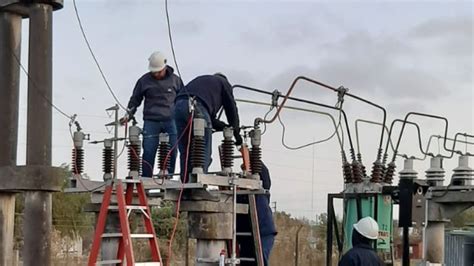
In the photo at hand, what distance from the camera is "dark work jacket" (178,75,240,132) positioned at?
8.65 m

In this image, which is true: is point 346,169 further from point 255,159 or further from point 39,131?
point 39,131

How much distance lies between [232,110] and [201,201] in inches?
44.0

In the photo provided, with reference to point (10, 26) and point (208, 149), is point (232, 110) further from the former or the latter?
point (10, 26)

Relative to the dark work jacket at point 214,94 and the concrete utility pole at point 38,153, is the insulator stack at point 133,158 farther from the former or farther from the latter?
the concrete utility pole at point 38,153

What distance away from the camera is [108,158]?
9188 mm

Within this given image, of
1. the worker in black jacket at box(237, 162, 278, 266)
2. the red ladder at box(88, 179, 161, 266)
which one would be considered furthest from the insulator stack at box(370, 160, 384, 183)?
the red ladder at box(88, 179, 161, 266)

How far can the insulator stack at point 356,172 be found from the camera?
398 inches

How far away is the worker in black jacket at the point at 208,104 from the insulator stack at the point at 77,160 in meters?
1.36

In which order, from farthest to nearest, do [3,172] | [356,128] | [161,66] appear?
[356,128] < [161,66] < [3,172]

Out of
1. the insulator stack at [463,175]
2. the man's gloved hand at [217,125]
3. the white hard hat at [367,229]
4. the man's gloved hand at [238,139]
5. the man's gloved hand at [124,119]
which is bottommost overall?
the white hard hat at [367,229]

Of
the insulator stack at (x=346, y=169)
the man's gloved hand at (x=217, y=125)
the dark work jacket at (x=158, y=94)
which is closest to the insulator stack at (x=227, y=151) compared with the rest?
the man's gloved hand at (x=217, y=125)

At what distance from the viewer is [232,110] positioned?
878 cm

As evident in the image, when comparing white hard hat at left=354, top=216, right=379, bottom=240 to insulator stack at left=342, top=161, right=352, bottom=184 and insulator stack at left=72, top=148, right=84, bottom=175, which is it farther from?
insulator stack at left=72, top=148, right=84, bottom=175

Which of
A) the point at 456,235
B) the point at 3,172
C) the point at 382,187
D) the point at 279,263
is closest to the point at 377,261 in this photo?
the point at 382,187
